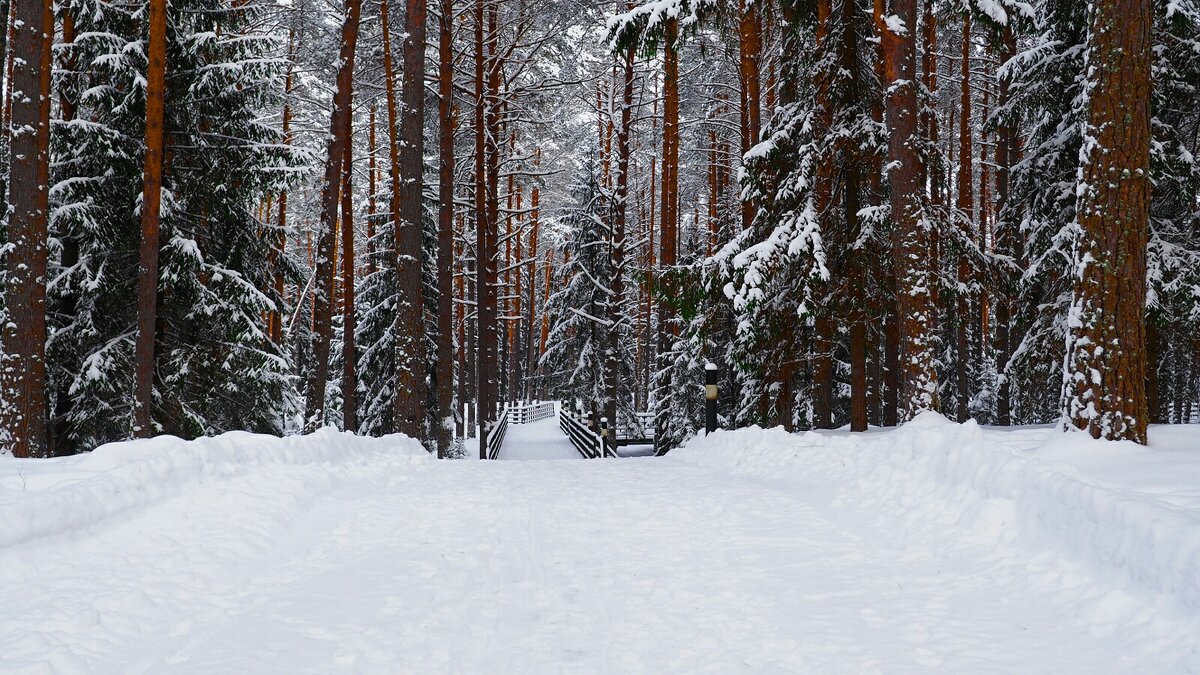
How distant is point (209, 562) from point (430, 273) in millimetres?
18424

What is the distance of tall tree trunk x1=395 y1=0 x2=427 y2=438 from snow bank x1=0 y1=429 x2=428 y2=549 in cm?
536

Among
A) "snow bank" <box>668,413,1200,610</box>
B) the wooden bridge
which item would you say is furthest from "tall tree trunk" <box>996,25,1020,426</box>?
the wooden bridge

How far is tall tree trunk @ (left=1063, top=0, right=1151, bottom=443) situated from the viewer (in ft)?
20.1

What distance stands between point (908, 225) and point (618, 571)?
698 cm

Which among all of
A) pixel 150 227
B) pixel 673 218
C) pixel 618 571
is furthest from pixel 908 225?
pixel 150 227

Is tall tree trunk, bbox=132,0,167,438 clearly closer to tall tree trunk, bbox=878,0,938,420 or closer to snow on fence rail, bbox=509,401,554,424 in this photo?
tall tree trunk, bbox=878,0,938,420

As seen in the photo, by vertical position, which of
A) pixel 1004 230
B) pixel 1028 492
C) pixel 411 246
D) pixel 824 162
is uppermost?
pixel 824 162

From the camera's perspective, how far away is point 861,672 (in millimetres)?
2986

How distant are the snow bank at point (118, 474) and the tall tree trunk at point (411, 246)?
5.36 meters

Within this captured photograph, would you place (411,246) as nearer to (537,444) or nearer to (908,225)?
(908,225)

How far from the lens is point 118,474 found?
16.4 ft

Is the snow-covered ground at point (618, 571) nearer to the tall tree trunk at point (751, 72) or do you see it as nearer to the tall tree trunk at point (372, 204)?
the tall tree trunk at point (751, 72)

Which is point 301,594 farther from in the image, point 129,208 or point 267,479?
point 129,208

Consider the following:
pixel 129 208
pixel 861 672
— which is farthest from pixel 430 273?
pixel 861 672
